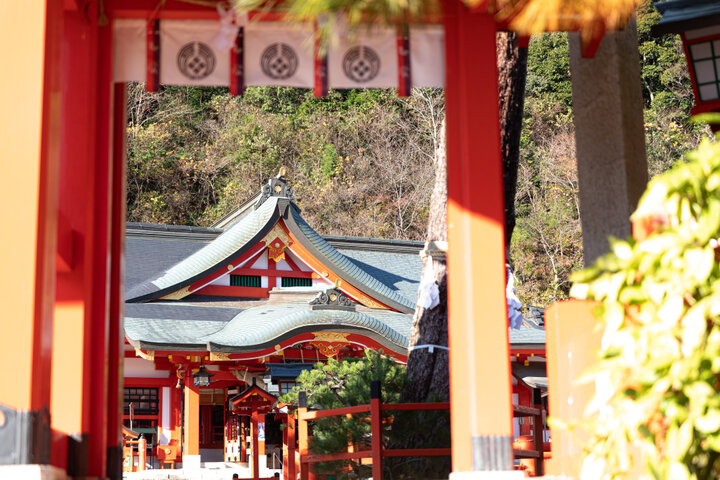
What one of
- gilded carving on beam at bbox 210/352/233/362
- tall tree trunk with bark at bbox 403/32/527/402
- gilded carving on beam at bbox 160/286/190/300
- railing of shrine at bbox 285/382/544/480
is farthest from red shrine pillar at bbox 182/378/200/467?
tall tree trunk with bark at bbox 403/32/527/402

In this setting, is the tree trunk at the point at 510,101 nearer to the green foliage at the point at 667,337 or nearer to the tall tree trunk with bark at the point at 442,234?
the tall tree trunk with bark at the point at 442,234

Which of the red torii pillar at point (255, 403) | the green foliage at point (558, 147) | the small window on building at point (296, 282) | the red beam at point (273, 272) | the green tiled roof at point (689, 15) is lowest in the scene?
the red torii pillar at point (255, 403)

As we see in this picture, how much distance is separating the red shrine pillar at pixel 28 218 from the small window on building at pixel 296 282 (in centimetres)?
1195

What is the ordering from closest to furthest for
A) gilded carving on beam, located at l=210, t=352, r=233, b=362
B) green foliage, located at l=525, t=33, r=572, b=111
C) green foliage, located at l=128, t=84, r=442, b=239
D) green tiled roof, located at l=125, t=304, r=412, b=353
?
green tiled roof, located at l=125, t=304, r=412, b=353, gilded carving on beam, located at l=210, t=352, r=233, b=362, green foliage, located at l=128, t=84, r=442, b=239, green foliage, located at l=525, t=33, r=572, b=111

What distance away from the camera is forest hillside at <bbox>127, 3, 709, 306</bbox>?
28000mm

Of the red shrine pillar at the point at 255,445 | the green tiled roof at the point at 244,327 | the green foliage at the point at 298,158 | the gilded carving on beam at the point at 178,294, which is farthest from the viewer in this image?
the green foliage at the point at 298,158

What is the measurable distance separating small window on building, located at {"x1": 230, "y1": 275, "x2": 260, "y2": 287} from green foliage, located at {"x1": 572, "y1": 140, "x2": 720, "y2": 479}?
1301 centimetres

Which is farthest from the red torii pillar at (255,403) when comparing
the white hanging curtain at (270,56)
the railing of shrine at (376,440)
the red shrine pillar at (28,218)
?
the red shrine pillar at (28,218)

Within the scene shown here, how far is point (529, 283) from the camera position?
24.6 meters

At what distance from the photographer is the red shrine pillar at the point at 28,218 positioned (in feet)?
12.1

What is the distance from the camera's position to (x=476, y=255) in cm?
475

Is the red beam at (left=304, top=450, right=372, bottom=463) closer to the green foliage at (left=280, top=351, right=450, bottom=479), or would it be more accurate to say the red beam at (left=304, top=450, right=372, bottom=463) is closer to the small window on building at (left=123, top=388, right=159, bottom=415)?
the green foliage at (left=280, top=351, right=450, bottom=479)

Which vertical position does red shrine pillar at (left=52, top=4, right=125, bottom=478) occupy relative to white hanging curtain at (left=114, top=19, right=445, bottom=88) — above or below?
below

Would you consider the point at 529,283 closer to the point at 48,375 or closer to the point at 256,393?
the point at 256,393
